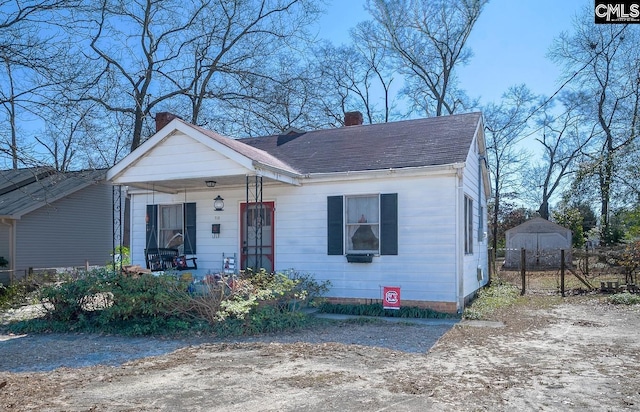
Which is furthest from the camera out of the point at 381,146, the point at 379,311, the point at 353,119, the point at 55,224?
the point at 55,224

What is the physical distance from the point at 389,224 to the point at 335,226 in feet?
3.83

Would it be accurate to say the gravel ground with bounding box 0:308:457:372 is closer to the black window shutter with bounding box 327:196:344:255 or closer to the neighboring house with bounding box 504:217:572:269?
the black window shutter with bounding box 327:196:344:255

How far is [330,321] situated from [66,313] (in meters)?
4.66

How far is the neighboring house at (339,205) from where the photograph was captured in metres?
9.99

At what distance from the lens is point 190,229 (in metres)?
12.5

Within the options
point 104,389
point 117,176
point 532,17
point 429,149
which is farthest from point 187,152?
point 532,17

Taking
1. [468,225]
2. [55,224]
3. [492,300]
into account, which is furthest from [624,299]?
[55,224]

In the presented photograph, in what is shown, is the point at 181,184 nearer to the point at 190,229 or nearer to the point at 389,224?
the point at 190,229

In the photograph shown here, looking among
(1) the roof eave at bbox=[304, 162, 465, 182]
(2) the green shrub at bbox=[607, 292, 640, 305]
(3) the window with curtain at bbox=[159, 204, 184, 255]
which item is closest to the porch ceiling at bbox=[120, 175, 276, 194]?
(3) the window with curtain at bbox=[159, 204, 184, 255]

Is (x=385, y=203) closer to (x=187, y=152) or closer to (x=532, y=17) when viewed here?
(x=187, y=152)

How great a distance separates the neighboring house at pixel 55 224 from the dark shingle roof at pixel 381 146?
7166 millimetres

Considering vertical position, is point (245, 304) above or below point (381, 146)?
below

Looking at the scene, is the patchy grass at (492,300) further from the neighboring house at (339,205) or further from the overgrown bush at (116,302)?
the overgrown bush at (116,302)

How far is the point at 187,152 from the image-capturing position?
10.4 m
